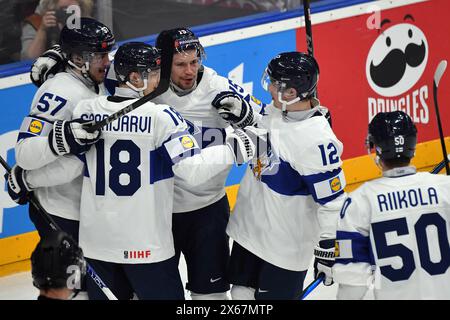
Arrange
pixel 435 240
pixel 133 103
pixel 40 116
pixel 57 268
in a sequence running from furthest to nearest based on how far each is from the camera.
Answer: pixel 40 116, pixel 133 103, pixel 435 240, pixel 57 268

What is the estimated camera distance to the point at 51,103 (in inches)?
161

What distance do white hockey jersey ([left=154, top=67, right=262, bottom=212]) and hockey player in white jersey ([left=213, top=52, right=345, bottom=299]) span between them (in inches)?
9.2

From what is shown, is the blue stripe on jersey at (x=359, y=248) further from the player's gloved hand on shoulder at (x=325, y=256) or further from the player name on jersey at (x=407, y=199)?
the player's gloved hand on shoulder at (x=325, y=256)

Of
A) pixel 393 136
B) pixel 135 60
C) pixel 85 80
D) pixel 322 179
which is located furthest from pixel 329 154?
pixel 85 80

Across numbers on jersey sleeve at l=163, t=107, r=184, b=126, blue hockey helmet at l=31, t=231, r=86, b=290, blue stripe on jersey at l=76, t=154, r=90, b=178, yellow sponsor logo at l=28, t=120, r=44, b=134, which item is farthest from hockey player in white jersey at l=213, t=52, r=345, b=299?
blue hockey helmet at l=31, t=231, r=86, b=290

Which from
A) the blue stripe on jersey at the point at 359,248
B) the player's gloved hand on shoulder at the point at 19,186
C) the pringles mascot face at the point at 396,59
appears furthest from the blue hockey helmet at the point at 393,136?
the pringles mascot face at the point at 396,59

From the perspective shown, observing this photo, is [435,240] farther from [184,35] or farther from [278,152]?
[184,35]

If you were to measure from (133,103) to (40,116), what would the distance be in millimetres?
479

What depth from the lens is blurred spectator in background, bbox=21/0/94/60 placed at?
5.54 m

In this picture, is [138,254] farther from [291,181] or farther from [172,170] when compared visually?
[291,181]

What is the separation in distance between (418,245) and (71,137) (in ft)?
4.37

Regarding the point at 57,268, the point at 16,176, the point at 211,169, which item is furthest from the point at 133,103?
the point at 57,268

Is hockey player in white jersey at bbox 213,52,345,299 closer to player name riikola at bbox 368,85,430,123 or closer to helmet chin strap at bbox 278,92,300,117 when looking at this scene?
helmet chin strap at bbox 278,92,300,117

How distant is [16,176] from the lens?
13.8ft
